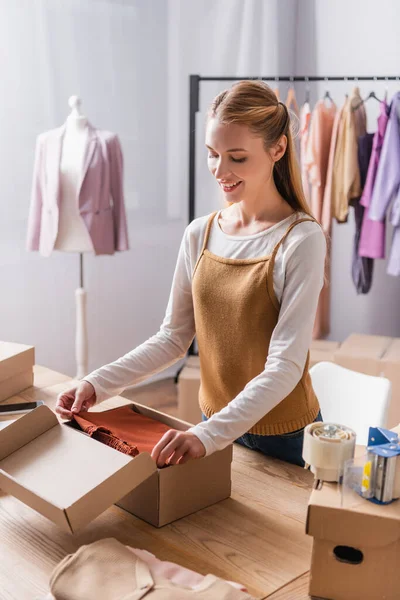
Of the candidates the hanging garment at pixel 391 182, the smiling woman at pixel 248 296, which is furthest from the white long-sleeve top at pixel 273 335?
the hanging garment at pixel 391 182

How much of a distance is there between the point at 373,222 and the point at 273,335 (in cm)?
238

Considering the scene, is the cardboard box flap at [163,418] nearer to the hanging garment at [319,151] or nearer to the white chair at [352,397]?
the white chair at [352,397]

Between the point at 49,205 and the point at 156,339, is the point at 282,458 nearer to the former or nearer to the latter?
the point at 156,339

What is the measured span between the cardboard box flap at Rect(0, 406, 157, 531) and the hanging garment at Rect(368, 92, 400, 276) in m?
2.56

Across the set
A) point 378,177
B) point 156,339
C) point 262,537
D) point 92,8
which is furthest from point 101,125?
point 262,537

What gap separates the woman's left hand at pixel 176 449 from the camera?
1209 millimetres

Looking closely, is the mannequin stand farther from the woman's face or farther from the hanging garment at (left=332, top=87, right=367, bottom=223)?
the woman's face

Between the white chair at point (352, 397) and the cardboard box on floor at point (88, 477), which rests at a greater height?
the cardboard box on floor at point (88, 477)

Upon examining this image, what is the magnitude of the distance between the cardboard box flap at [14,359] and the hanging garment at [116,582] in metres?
0.78

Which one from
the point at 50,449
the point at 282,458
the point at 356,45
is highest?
the point at 356,45

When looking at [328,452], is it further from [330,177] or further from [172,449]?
[330,177]

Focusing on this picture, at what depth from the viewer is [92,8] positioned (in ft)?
12.1

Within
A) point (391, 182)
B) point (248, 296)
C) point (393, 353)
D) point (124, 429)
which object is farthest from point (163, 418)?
point (391, 182)

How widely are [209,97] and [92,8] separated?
3.22ft
